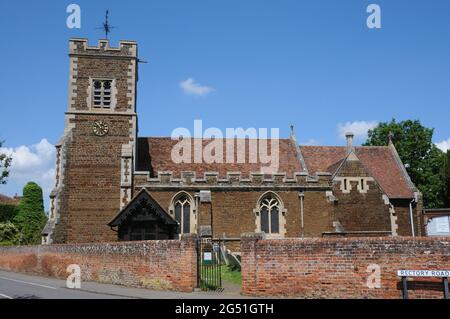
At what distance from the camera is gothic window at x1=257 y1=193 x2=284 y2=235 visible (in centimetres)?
2539

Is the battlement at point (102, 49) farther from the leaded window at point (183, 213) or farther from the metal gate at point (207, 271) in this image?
the metal gate at point (207, 271)

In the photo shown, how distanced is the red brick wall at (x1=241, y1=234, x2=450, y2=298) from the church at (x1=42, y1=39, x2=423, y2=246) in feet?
33.1

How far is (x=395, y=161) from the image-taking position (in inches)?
1255

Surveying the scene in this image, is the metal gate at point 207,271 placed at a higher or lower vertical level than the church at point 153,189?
lower

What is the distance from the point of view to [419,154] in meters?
43.8

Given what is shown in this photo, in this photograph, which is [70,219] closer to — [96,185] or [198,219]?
[96,185]

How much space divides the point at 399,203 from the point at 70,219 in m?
20.1

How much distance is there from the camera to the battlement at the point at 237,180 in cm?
2489

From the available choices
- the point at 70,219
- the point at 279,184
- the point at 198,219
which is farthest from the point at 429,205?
the point at 70,219

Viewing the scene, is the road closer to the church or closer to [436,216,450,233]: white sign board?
the church

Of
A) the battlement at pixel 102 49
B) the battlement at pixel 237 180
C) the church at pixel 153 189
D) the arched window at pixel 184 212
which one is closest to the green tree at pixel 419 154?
the church at pixel 153 189

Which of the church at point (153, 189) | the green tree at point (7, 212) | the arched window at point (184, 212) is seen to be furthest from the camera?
the green tree at point (7, 212)

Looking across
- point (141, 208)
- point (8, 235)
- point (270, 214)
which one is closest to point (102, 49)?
point (141, 208)

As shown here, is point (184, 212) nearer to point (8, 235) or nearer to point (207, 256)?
point (207, 256)
